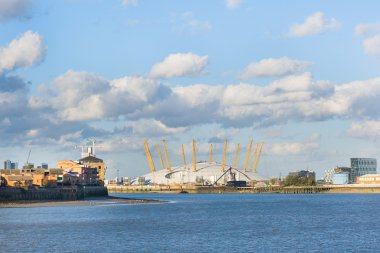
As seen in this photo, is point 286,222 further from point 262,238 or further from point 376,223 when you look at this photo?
point 262,238

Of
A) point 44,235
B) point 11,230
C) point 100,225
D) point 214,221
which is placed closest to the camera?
point 44,235

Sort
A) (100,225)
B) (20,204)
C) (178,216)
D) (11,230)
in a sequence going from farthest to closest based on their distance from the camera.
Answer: (20,204) → (178,216) → (100,225) → (11,230)

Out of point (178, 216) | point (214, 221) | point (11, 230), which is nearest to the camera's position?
point (11, 230)

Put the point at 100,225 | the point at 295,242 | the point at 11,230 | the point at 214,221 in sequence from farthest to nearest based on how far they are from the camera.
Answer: the point at 214,221
the point at 100,225
the point at 11,230
the point at 295,242

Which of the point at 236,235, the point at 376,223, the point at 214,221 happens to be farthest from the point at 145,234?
the point at 376,223

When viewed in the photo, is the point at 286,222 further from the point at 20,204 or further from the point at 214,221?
the point at 20,204

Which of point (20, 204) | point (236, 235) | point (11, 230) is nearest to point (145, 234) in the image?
point (236, 235)

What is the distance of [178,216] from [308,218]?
23299mm

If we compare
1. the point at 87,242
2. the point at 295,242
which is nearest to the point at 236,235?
the point at 295,242

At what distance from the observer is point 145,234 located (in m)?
104

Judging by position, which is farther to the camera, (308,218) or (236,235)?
(308,218)

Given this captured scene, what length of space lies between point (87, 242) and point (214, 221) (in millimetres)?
39484

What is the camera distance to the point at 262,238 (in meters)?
96.6

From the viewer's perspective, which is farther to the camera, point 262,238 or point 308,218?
point 308,218
